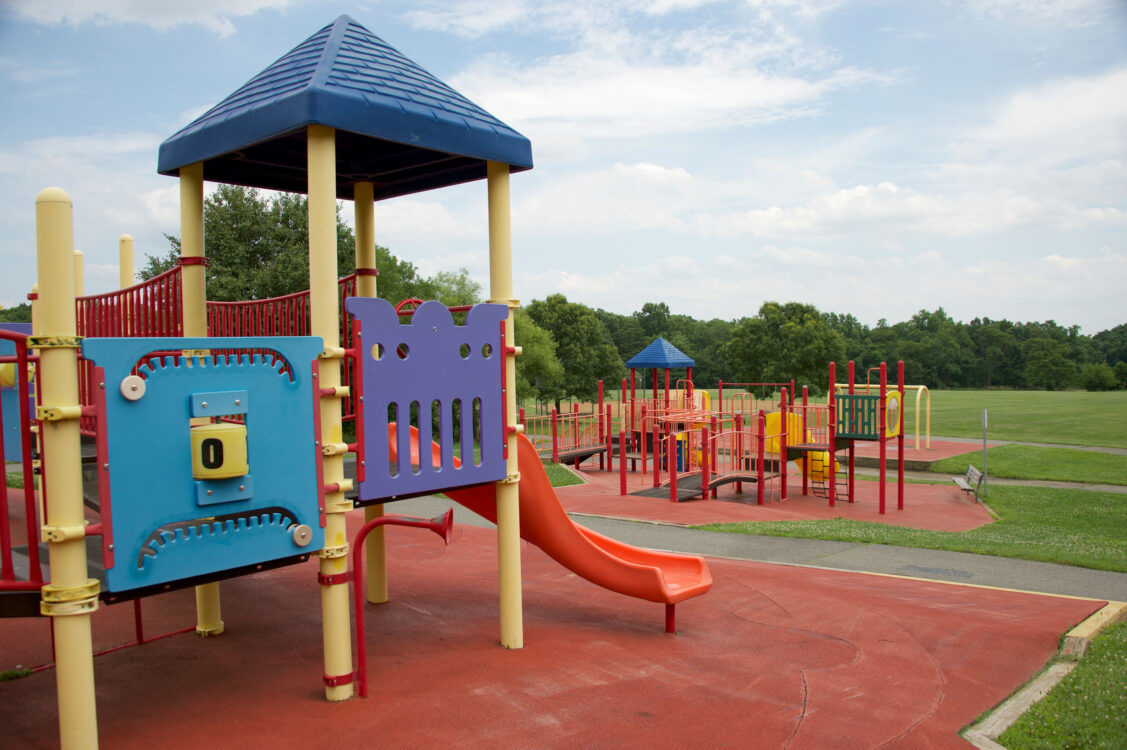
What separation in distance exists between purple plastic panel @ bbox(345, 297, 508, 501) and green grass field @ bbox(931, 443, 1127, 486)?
20.4 metres

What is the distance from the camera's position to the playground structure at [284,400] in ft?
14.2

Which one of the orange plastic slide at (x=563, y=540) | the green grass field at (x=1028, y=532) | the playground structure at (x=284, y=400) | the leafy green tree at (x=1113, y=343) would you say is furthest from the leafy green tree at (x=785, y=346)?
the leafy green tree at (x=1113, y=343)

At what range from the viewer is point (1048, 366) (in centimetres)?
9656

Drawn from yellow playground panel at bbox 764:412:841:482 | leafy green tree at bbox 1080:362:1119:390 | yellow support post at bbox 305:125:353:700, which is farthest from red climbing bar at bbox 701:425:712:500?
leafy green tree at bbox 1080:362:1119:390

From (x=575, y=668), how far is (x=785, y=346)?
180 feet

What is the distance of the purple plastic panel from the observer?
594 cm

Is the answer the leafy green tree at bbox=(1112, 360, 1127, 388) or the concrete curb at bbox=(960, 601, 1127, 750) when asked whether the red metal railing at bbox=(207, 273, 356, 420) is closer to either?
the concrete curb at bbox=(960, 601, 1127, 750)

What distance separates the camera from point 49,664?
6602 mm

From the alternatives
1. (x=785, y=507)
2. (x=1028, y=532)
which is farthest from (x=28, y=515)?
(x=785, y=507)

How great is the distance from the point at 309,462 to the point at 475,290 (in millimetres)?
53083

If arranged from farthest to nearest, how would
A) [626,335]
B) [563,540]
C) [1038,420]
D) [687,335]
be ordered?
[687,335]
[626,335]
[1038,420]
[563,540]

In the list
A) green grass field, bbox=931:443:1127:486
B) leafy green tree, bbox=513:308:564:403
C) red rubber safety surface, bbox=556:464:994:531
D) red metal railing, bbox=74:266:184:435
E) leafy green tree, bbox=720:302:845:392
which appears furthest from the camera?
leafy green tree, bbox=720:302:845:392

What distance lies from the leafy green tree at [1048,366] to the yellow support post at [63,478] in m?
110

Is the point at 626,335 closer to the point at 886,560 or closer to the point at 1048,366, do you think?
the point at 1048,366
